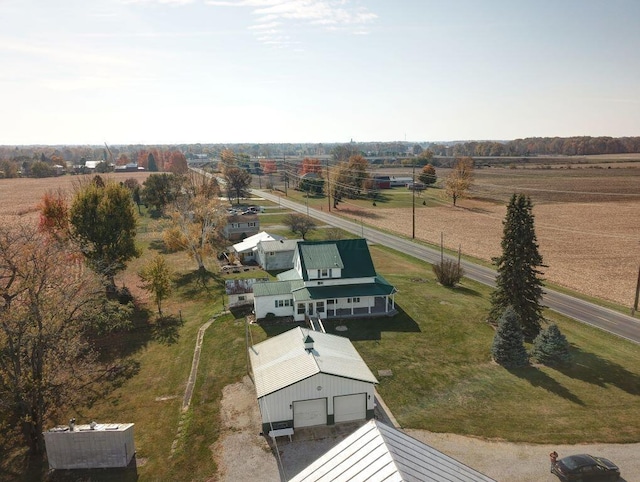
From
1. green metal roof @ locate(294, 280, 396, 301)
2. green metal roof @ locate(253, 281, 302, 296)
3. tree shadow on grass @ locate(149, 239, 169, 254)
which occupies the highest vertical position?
green metal roof @ locate(253, 281, 302, 296)

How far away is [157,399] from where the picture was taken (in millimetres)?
31281

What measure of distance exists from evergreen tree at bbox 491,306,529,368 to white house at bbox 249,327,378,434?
13278mm

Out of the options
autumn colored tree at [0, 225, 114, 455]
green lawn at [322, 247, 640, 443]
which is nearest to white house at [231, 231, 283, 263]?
green lawn at [322, 247, 640, 443]

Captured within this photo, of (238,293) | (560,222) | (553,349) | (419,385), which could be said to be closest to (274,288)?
(238,293)

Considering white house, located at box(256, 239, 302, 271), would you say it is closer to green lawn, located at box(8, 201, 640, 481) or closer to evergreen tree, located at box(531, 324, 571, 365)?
green lawn, located at box(8, 201, 640, 481)

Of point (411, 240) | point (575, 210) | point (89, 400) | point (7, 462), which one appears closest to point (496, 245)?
point (411, 240)

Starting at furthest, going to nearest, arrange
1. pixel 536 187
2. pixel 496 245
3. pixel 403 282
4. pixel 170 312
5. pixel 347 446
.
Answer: pixel 536 187 < pixel 496 245 < pixel 403 282 < pixel 170 312 < pixel 347 446

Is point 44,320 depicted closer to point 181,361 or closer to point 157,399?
point 157,399

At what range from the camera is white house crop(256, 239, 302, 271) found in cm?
6216

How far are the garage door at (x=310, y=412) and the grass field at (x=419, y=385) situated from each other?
4.95m

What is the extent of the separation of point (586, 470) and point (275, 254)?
1827 inches

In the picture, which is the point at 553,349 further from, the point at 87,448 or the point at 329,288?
the point at 87,448

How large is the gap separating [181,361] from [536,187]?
13697cm

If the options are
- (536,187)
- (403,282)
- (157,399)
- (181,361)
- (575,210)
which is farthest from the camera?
(536,187)
